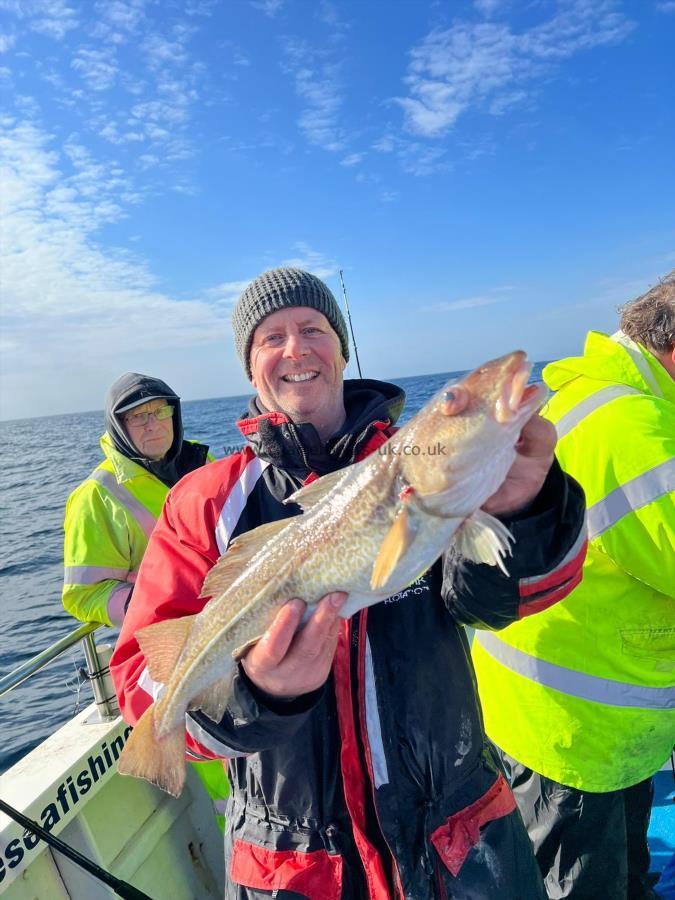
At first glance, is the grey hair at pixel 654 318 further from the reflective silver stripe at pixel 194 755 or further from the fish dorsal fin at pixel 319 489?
the reflective silver stripe at pixel 194 755

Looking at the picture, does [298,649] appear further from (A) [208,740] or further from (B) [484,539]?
(B) [484,539]

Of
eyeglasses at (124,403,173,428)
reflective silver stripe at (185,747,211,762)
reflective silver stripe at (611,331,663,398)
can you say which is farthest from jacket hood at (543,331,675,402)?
eyeglasses at (124,403,173,428)

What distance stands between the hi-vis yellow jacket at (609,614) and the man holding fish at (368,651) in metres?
0.68

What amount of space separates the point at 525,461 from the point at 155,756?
5.95ft

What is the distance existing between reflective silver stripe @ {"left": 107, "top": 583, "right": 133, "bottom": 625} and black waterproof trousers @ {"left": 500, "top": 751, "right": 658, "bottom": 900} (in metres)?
3.14

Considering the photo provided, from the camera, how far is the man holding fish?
212 centimetres

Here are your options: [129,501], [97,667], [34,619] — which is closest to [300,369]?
[97,667]

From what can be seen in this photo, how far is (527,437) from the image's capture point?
211 cm

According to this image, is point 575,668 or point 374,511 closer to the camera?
point 374,511

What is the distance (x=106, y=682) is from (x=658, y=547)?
366cm

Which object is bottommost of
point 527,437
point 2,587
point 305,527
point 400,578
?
point 2,587

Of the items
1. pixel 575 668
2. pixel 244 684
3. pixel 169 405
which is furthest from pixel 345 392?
pixel 169 405

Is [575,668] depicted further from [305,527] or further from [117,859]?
[117,859]

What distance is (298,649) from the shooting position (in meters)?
2.10
